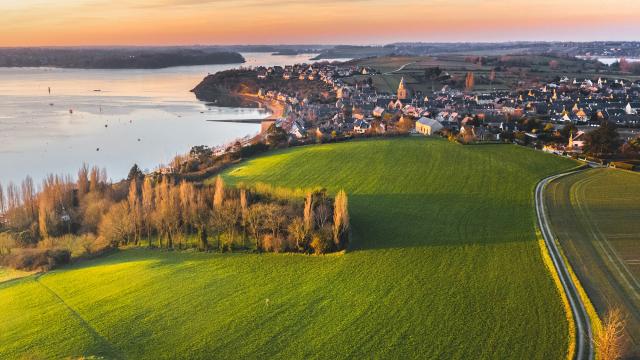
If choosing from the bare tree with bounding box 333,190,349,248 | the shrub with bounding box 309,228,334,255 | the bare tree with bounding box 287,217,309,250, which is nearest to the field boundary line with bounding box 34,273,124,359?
the bare tree with bounding box 287,217,309,250

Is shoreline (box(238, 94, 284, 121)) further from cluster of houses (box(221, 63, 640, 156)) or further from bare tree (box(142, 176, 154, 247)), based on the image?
bare tree (box(142, 176, 154, 247))

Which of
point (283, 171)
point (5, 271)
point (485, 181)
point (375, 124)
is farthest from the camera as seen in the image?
point (375, 124)

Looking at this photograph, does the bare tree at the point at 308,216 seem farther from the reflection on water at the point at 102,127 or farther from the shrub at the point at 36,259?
the reflection on water at the point at 102,127

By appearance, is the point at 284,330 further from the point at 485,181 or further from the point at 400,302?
the point at 485,181

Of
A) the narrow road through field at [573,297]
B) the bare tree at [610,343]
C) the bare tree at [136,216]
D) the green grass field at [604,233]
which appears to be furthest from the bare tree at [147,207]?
the bare tree at [610,343]

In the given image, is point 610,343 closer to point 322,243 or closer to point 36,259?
point 322,243

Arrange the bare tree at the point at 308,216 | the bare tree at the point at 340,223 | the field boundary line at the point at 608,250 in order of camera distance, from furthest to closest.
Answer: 1. the bare tree at the point at 308,216
2. the bare tree at the point at 340,223
3. the field boundary line at the point at 608,250

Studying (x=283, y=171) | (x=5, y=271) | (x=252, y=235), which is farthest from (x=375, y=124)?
(x=5, y=271)
